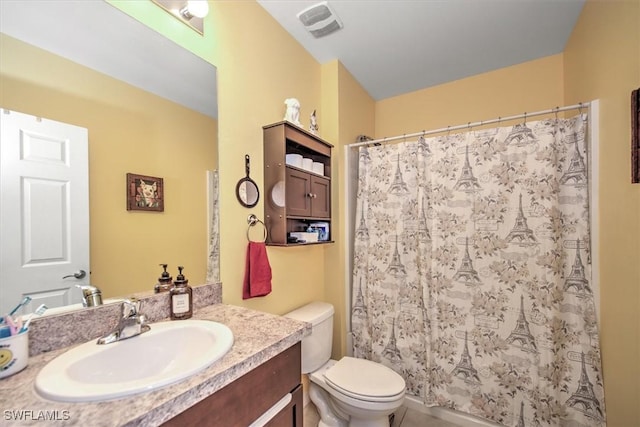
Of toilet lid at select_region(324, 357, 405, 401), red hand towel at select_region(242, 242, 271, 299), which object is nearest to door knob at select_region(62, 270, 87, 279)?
red hand towel at select_region(242, 242, 271, 299)

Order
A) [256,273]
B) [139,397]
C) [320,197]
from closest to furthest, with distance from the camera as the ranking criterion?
[139,397] → [256,273] → [320,197]

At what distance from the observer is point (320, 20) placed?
1592 millimetres

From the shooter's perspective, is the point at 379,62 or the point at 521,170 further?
the point at 379,62

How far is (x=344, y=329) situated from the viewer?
6.61 feet

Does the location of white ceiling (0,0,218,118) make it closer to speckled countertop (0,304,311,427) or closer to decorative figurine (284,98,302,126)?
decorative figurine (284,98,302,126)

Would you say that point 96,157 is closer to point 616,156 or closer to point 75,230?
point 75,230

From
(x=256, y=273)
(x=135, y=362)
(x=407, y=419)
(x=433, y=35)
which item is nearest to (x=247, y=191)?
(x=256, y=273)

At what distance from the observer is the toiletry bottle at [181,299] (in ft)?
3.21

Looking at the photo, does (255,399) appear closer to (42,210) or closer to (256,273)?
(256,273)

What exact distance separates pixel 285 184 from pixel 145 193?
26.6 inches

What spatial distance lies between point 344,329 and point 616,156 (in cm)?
184

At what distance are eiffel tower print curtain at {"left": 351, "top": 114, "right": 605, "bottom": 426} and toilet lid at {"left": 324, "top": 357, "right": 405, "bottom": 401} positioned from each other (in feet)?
1.25

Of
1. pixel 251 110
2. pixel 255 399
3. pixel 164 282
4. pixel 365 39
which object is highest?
pixel 365 39

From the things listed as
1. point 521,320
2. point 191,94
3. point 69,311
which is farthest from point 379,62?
point 69,311
